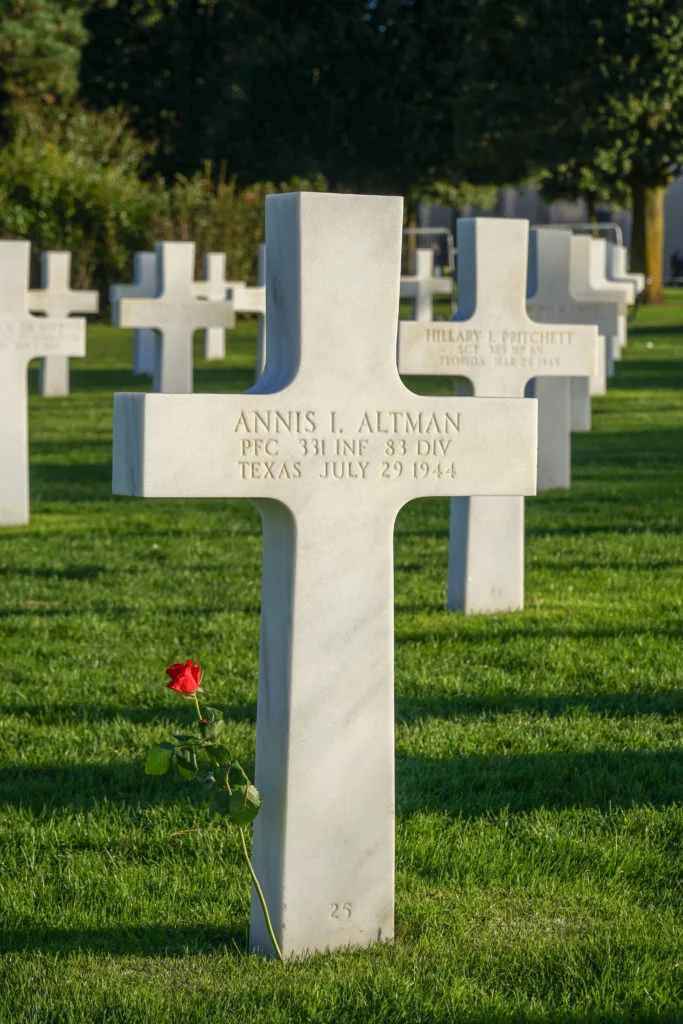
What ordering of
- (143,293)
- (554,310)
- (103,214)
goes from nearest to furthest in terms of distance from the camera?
1. (554,310)
2. (143,293)
3. (103,214)

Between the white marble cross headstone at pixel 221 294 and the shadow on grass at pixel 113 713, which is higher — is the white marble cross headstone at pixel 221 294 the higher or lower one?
the higher one

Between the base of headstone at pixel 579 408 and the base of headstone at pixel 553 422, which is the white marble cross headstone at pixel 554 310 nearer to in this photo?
the base of headstone at pixel 553 422

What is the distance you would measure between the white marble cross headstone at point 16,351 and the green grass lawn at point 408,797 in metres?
0.45

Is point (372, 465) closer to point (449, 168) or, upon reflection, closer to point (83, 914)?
point (83, 914)

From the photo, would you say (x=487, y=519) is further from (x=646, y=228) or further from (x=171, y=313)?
(x=646, y=228)

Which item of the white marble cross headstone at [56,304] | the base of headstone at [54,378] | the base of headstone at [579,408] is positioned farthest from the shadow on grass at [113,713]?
the base of headstone at [54,378]

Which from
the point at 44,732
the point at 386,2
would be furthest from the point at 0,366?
the point at 386,2

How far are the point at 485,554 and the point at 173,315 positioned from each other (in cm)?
936

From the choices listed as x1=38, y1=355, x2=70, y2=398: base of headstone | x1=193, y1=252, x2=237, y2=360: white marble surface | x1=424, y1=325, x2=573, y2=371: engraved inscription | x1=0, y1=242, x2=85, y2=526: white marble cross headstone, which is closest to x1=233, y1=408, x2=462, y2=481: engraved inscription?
x1=424, y1=325, x2=573, y2=371: engraved inscription

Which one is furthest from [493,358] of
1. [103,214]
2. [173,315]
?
[103,214]

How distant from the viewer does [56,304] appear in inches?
730

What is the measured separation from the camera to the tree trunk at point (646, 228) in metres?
36.5

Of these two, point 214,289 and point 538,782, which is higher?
point 214,289

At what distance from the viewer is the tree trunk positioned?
120 ft
